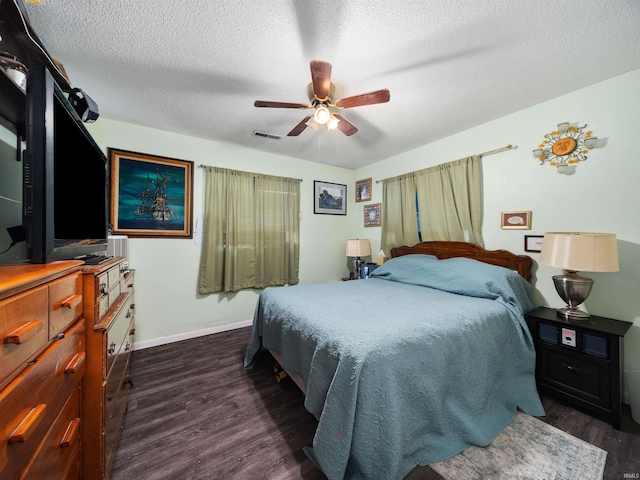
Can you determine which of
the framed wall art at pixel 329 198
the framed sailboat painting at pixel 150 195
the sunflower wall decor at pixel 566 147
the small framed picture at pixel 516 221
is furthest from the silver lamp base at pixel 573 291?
the framed sailboat painting at pixel 150 195

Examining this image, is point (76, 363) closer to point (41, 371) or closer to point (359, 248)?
point (41, 371)

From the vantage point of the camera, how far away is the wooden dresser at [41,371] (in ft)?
1.85

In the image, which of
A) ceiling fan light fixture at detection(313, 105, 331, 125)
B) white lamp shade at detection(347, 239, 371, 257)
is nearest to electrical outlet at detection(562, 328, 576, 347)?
white lamp shade at detection(347, 239, 371, 257)

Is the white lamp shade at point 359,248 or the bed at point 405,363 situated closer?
the bed at point 405,363

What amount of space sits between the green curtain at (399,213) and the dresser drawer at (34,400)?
3340 mm

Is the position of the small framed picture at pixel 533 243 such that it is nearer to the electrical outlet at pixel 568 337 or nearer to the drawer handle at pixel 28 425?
the electrical outlet at pixel 568 337

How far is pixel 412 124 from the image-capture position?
263 cm

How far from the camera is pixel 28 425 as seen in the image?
0.61m

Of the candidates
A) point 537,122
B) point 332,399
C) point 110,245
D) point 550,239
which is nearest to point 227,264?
point 110,245

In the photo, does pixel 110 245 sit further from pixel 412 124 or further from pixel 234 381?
pixel 412 124

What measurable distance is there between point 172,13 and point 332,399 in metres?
2.30

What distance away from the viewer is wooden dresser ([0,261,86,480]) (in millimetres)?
564

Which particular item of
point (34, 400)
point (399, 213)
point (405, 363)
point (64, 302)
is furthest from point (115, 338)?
point (399, 213)

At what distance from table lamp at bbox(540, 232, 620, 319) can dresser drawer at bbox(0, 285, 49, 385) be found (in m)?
2.79
